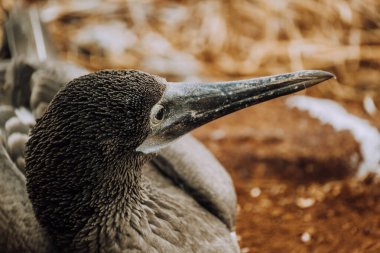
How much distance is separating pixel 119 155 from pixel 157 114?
230 mm

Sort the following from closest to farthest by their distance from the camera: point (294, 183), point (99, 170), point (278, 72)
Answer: point (99, 170)
point (294, 183)
point (278, 72)

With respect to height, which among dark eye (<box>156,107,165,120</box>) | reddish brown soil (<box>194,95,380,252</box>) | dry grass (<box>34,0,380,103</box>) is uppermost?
dry grass (<box>34,0,380,103</box>)

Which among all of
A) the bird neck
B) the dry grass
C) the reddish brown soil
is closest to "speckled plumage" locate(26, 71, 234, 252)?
the bird neck

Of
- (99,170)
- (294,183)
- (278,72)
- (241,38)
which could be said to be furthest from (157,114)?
(241,38)

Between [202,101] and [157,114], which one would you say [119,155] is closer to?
[157,114]

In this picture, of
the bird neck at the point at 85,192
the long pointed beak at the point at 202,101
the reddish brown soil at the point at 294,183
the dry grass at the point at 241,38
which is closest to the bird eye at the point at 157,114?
the long pointed beak at the point at 202,101

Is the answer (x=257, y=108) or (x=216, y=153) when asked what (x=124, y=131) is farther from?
(x=257, y=108)

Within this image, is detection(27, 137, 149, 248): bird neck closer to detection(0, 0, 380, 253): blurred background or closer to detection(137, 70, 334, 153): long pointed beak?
detection(137, 70, 334, 153): long pointed beak

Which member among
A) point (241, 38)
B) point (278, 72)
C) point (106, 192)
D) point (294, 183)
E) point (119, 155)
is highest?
point (241, 38)

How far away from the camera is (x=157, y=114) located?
9.75 feet

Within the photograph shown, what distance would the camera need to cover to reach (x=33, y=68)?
4129 mm

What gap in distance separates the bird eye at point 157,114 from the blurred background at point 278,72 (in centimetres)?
109

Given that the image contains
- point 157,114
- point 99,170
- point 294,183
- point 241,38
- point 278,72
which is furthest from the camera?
point 241,38

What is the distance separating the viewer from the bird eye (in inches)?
116
